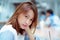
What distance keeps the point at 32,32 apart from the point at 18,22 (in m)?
0.17

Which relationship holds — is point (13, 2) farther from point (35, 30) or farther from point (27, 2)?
point (35, 30)

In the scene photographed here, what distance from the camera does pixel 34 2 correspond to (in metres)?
1.44

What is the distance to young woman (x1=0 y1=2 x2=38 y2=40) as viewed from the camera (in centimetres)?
140

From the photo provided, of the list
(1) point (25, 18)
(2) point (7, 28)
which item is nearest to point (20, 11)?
(1) point (25, 18)

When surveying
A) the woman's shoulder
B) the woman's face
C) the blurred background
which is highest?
the blurred background

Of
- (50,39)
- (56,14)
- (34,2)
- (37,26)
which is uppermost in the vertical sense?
(34,2)

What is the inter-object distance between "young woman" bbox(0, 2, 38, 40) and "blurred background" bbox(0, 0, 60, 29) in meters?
0.04

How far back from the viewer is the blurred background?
1417 millimetres

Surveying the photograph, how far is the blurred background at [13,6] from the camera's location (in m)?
1.42

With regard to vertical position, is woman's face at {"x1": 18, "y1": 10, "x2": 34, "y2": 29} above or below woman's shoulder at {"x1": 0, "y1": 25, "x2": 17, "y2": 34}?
above

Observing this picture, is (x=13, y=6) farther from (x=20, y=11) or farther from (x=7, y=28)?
(x=7, y=28)

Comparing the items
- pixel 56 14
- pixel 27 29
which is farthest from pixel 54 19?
pixel 27 29

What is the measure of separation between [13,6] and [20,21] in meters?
0.16

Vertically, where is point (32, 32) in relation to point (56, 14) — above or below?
below
